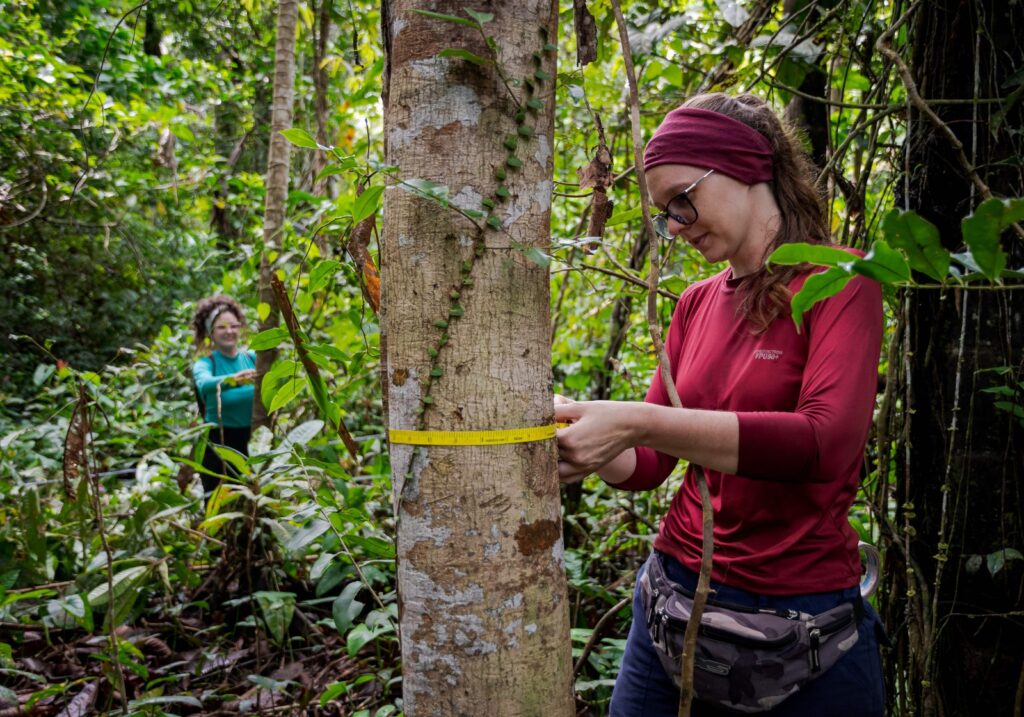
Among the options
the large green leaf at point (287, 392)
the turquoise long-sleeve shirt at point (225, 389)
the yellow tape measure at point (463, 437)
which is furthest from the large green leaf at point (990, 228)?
the turquoise long-sleeve shirt at point (225, 389)

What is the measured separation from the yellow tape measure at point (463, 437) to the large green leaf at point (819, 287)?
0.37m

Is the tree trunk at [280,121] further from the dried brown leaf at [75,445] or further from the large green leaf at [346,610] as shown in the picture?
the large green leaf at [346,610]

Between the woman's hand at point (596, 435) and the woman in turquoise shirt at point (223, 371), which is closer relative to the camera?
the woman's hand at point (596, 435)

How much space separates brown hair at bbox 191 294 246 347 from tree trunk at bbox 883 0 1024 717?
4.10m

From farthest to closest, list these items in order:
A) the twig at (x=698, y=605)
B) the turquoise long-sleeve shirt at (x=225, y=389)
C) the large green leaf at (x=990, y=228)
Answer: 1. the turquoise long-sleeve shirt at (x=225, y=389)
2. the twig at (x=698, y=605)
3. the large green leaf at (x=990, y=228)

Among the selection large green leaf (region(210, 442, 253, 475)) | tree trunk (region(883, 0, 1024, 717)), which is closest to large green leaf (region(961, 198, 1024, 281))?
tree trunk (region(883, 0, 1024, 717))

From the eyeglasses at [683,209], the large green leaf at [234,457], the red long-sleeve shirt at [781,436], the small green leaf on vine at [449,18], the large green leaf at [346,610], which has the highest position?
the small green leaf on vine at [449,18]

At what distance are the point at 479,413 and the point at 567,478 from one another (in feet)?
0.74

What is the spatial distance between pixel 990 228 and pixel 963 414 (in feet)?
4.12

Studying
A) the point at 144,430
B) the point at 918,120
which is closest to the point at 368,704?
the point at 918,120

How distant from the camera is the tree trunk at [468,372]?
0.97 metres

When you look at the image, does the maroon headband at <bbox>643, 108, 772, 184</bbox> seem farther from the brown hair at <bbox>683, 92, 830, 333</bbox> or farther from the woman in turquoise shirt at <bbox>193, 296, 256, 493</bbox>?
the woman in turquoise shirt at <bbox>193, 296, 256, 493</bbox>

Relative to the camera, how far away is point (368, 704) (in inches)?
90.4

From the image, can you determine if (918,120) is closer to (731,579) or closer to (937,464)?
(937,464)
